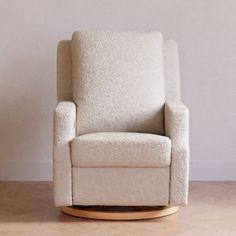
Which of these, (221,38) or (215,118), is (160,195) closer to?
(215,118)

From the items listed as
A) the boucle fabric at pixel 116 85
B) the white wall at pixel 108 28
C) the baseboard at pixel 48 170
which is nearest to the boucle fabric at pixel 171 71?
the boucle fabric at pixel 116 85

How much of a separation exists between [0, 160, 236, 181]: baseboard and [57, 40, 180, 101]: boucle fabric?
722 mm

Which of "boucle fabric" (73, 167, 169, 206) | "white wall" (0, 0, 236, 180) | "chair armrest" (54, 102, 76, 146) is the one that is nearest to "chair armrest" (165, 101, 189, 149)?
"boucle fabric" (73, 167, 169, 206)

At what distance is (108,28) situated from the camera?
413 cm

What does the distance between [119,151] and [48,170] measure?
1168 mm

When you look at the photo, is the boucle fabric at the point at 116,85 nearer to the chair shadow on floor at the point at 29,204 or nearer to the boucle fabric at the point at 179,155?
the boucle fabric at the point at 179,155

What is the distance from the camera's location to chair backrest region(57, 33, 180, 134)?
3502 mm

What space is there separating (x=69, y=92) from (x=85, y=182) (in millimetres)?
686

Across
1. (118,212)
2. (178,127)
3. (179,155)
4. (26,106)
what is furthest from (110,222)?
(26,106)

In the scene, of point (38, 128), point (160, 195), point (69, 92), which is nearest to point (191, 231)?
point (160, 195)

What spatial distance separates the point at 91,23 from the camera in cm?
412

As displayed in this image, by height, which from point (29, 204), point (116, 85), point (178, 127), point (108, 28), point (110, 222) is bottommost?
point (110, 222)

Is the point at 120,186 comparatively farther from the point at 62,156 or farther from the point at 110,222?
the point at 62,156

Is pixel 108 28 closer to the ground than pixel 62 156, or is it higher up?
higher up
